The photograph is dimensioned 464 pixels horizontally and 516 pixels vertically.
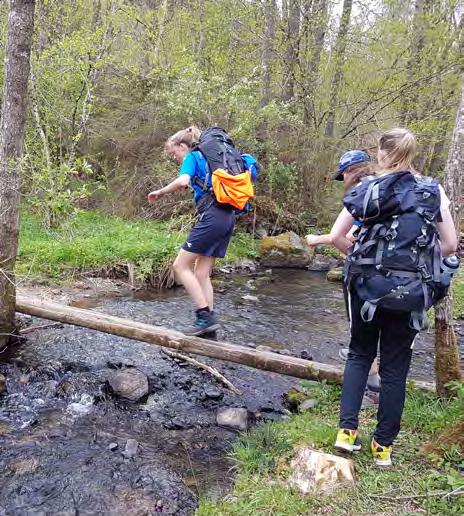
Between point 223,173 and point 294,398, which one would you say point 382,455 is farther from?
point 223,173

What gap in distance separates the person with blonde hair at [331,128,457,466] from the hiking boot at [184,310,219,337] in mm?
2078

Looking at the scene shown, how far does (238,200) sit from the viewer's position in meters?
4.55

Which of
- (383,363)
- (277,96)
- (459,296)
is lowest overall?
(459,296)

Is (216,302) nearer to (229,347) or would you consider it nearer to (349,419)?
(229,347)

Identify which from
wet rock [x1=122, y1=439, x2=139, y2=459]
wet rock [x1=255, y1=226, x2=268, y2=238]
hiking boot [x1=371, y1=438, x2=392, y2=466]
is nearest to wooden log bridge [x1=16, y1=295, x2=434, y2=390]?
wet rock [x1=122, y1=439, x2=139, y2=459]

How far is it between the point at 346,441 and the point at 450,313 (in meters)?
1.41

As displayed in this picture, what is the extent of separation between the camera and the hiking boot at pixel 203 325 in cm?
503

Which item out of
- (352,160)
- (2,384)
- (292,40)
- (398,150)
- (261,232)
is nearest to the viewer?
(398,150)

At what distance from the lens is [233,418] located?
464 cm

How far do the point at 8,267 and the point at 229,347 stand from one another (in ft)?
8.87

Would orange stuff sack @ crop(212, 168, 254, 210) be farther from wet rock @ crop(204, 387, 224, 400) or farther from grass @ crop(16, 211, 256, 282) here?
grass @ crop(16, 211, 256, 282)

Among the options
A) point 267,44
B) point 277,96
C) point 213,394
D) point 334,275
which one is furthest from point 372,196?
point 277,96

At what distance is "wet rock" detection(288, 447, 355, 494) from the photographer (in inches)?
117

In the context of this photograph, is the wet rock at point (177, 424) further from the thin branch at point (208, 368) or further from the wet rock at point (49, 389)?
the wet rock at point (49, 389)
